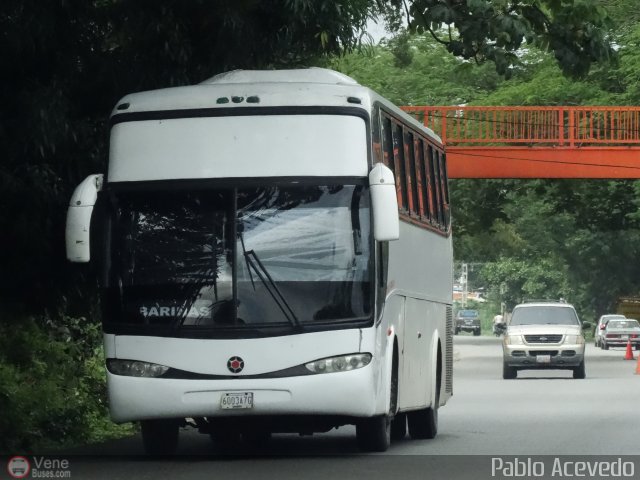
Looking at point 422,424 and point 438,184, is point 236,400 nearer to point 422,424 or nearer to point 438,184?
point 422,424

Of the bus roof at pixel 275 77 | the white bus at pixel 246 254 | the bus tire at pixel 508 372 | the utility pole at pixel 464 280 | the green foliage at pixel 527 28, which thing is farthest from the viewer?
the utility pole at pixel 464 280

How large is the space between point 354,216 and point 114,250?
2116 millimetres

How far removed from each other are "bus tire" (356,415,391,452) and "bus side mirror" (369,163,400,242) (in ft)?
6.63

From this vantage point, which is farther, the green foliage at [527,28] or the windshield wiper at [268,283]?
the green foliage at [527,28]

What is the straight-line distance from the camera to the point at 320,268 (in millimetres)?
15500

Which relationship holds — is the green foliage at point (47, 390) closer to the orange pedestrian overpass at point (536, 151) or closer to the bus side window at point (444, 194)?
the bus side window at point (444, 194)

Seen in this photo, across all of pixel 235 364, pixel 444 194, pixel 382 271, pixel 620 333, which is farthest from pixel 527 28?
pixel 620 333

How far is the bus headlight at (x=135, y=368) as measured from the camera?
15.4 metres

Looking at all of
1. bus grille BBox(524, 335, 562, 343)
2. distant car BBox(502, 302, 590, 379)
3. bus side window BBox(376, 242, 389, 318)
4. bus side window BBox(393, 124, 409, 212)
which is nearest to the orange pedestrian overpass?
distant car BBox(502, 302, 590, 379)

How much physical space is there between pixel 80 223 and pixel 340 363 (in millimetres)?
2517

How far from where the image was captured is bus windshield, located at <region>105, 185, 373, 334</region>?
15430 mm

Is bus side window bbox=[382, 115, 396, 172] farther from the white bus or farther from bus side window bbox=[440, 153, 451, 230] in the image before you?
bus side window bbox=[440, 153, 451, 230]

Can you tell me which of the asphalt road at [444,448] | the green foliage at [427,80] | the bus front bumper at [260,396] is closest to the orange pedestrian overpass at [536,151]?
the green foliage at [427,80]

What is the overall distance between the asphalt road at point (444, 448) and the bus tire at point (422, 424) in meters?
0.19
